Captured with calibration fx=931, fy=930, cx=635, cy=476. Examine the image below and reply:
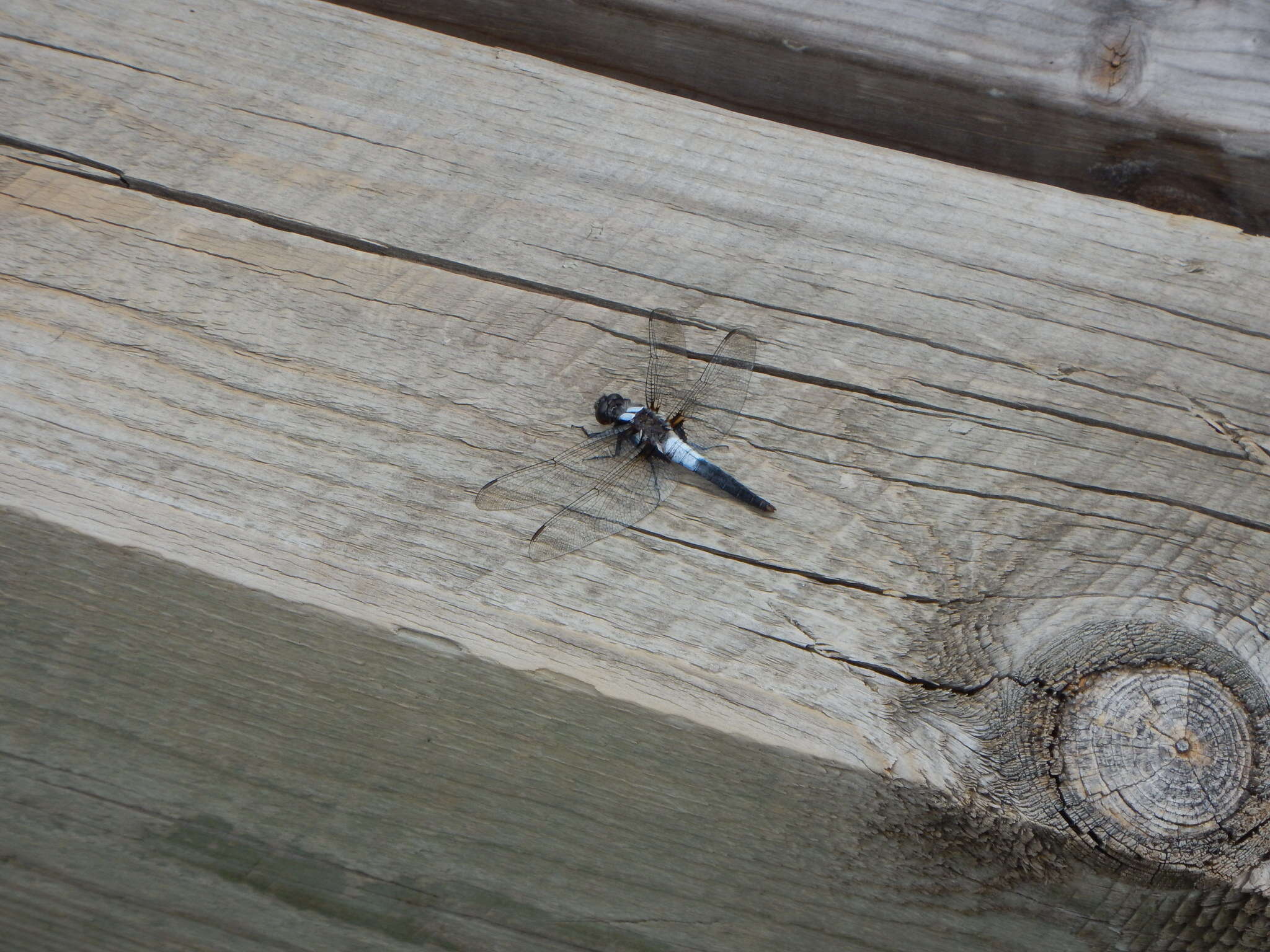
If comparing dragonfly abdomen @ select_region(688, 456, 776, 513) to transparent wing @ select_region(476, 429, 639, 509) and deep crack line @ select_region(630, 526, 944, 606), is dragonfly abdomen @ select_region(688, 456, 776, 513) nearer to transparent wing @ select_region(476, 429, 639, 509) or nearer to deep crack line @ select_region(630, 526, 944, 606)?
deep crack line @ select_region(630, 526, 944, 606)

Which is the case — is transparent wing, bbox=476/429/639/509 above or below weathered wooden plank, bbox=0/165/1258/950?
above

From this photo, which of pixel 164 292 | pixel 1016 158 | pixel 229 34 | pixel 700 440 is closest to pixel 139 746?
pixel 164 292

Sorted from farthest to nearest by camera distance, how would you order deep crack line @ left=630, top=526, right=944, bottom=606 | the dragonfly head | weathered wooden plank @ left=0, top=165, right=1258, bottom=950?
the dragonfly head, deep crack line @ left=630, top=526, right=944, bottom=606, weathered wooden plank @ left=0, top=165, right=1258, bottom=950

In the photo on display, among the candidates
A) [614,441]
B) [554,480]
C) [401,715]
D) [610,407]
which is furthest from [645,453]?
[401,715]

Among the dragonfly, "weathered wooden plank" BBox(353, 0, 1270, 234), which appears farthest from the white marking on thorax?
"weathered wooden plank" BBox(353, 0, 1270, 234)

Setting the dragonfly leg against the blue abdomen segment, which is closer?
the blue abdomen segment

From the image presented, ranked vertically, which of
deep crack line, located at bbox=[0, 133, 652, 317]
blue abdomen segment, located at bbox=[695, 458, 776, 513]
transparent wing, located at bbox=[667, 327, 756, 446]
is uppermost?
deep crack line, located at bbox=[0, 133, 652, 317]

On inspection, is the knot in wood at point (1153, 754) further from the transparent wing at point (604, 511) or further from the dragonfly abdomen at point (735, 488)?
the transparent wing at point (604, 511)
